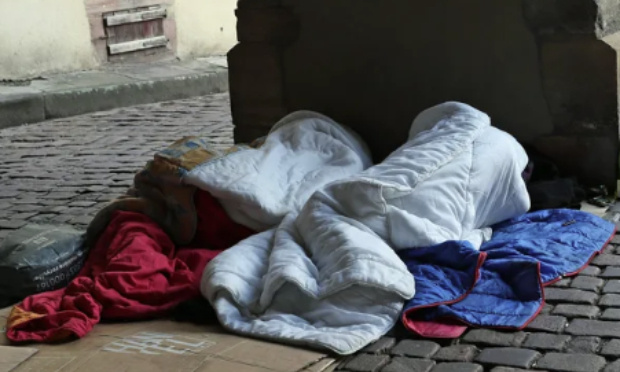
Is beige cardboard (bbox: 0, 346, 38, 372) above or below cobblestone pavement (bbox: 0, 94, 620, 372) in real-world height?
above

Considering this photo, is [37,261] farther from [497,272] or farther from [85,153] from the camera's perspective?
[85,153]

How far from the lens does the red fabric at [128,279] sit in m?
3.69

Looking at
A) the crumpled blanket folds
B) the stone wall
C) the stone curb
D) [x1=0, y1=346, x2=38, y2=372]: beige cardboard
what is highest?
the stone wall

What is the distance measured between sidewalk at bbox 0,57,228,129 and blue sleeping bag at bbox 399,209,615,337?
5.37m

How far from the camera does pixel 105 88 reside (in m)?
9.46

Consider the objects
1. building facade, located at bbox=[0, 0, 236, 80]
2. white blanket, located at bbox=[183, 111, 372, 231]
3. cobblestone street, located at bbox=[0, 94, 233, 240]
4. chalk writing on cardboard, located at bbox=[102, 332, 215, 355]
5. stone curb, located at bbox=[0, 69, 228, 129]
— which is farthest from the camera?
building facade, located at bbox=[0, 0, 236, 80]

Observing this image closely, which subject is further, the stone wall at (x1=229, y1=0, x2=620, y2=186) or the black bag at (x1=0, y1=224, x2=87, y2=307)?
the stone wall at (x1=229, y1=0, x2=620, y2=186)

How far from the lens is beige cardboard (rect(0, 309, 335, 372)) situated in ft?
10.8

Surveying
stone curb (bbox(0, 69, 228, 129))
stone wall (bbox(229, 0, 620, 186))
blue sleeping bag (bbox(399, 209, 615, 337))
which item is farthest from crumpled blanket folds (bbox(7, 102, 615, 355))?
stone curb (bbox(0, 69, 228, 129))

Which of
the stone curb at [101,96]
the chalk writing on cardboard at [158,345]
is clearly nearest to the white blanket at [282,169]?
the chalk writing on cardboard at [158,345]

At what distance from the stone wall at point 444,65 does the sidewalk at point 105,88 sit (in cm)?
344

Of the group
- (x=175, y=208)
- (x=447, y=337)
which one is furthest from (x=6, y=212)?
(x=447, y=337)

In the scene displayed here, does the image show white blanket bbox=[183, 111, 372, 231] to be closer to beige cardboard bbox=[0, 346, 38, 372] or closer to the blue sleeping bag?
the blue sleeping bag

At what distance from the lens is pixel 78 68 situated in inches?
402
